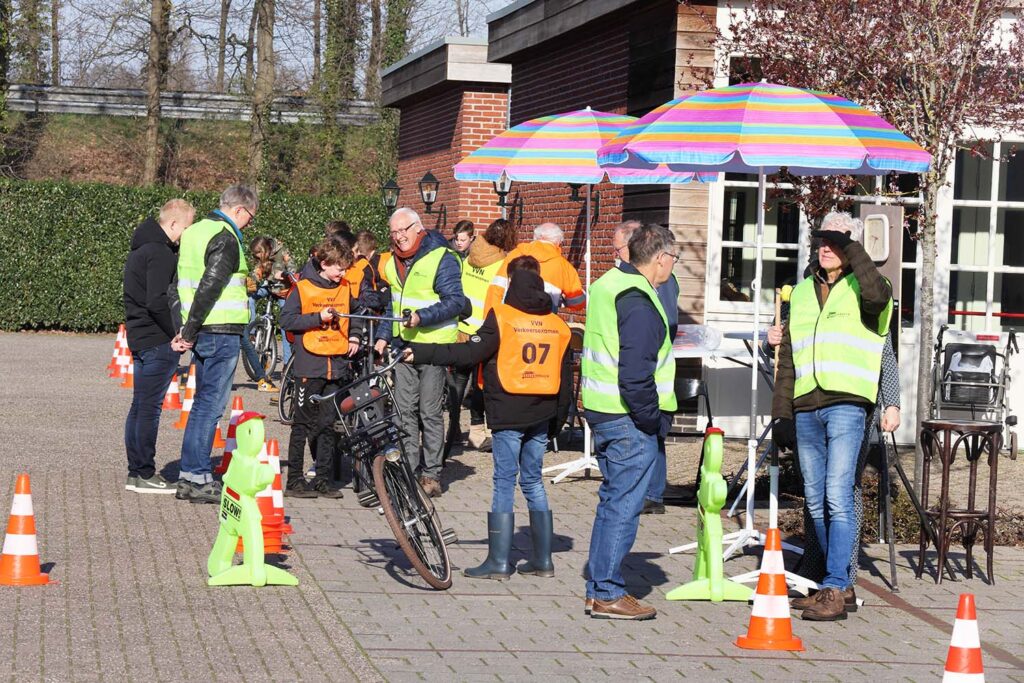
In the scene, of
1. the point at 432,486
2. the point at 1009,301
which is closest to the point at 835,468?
the point at 432,486

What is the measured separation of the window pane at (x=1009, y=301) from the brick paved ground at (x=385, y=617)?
5.07 m

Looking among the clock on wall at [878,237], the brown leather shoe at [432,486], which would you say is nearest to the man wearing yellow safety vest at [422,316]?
the brown leather shoe at [432,486]

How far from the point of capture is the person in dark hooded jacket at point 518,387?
25.9 ft

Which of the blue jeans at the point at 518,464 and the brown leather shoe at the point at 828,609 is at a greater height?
the blue jeans at the point at 518,464

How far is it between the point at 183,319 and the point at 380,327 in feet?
4.68

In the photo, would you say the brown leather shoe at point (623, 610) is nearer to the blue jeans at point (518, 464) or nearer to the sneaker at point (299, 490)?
the blue jeans at point (518, 464)

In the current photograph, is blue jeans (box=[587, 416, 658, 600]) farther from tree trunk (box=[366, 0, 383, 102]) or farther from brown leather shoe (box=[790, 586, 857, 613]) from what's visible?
tree trunk (box=[366, 0, 383, 102])

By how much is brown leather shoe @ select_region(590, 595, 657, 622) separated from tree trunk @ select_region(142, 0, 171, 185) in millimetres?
33160

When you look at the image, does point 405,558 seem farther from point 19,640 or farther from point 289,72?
point 289,72

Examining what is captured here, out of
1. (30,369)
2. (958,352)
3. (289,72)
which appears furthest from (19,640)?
(289,72)

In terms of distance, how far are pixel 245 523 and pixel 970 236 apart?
8677 millimetres

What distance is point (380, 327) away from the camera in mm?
10758

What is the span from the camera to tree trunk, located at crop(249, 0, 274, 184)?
38.5 metres

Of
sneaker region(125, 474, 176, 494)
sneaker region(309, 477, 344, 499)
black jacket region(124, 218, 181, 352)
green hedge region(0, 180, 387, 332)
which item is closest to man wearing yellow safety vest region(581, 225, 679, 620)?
sneaker region(309, 477, 344, 499)
